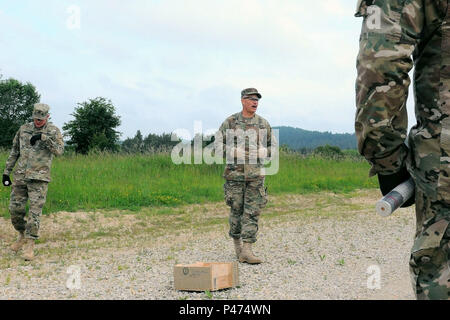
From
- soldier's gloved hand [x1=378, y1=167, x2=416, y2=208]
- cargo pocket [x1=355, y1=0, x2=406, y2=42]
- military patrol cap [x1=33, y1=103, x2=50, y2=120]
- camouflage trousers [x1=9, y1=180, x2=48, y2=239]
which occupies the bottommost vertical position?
camouflage trousers [x1=9, y1=180, x2=48, y2=239]

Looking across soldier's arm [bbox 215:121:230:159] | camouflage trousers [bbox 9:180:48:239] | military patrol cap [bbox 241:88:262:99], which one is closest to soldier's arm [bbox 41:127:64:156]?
camouflage trousers [bbox 9:180:48:239]

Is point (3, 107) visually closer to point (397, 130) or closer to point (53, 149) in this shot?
point (53, 149)

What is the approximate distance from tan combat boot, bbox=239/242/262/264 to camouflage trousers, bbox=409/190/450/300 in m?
5.83

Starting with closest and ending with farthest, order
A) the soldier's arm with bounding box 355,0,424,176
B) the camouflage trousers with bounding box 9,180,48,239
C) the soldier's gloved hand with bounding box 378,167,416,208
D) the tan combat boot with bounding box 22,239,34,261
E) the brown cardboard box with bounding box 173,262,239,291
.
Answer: the soldier's arm with bounding box 355,0,424,176 < the soldier's gloved hand with bounding box 378,167,416,208 < the brown cardboard box with bounding box 173,262,239,291 < the tan combat boot with bounding box 22,239,34,261 < the camouflage trousers with bounding box 9,180,48,239

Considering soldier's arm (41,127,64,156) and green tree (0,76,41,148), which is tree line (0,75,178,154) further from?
soldier's arm (41,127,64,156)

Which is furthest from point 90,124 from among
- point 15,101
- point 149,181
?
point 149,181

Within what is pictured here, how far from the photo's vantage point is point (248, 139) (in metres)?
Answer: 8.33

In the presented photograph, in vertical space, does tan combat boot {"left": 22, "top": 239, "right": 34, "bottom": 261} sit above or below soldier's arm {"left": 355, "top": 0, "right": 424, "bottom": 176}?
below

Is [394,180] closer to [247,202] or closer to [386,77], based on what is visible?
[386,77]

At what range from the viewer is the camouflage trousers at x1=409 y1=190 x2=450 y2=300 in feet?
7.80

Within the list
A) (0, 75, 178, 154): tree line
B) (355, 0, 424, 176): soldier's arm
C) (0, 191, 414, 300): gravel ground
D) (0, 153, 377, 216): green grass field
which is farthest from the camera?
(0, 75, 178, 154): tree line

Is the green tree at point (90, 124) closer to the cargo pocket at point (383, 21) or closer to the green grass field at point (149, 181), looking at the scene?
the green grass field at point (149, 181)

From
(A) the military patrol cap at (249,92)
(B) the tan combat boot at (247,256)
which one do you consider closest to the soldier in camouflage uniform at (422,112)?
(A) the military patrol cap at (249,92)

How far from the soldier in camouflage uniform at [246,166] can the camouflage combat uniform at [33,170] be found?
3288 millimetres
